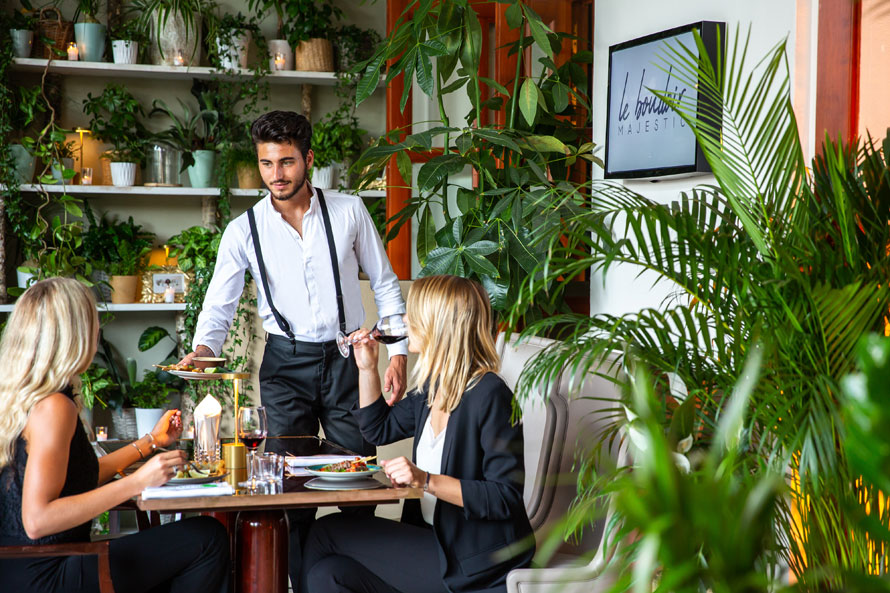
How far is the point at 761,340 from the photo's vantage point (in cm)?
159

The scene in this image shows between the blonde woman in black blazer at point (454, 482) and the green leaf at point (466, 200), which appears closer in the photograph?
the blonde woman in black blazer at point (454, 482)

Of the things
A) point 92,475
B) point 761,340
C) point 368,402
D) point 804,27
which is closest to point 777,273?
point 761,340

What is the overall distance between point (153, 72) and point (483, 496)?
11.9ft

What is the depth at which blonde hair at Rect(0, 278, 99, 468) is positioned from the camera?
204cm

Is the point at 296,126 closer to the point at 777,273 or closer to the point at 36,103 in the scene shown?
the point at 777,273

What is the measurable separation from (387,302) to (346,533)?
1.19 meters

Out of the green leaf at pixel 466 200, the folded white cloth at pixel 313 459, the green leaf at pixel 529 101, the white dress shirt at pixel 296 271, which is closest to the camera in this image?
the folded white cloth at pixel 313 459

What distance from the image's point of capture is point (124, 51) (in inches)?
189

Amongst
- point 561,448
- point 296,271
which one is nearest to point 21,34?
point 296,271

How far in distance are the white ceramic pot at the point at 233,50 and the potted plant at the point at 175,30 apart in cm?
14

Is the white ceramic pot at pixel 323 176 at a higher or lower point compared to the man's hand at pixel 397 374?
higher

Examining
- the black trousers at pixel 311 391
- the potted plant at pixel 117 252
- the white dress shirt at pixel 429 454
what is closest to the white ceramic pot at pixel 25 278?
the potted plant at pixel 117 252

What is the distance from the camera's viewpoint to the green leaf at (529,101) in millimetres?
3430

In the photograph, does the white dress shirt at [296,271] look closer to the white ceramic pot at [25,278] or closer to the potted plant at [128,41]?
the white ceramic pot at [25,278]
